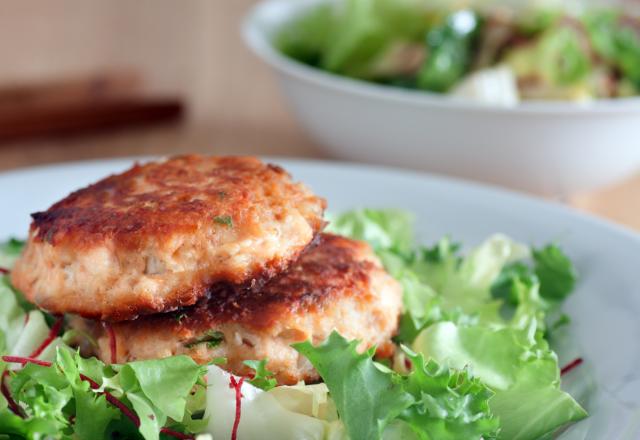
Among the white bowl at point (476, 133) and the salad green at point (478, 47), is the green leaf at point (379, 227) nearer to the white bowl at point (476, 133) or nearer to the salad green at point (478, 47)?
the white bowl at point (476, 133)

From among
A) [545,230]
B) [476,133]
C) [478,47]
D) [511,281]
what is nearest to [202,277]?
[511,281]

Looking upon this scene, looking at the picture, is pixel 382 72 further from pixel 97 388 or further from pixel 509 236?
pixel 97 388

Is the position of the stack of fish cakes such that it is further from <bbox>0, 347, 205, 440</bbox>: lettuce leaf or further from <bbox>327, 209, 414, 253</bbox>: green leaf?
<bbox>327, 209, 414, 253</bbox>: green leaf

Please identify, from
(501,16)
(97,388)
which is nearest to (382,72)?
(501,16)

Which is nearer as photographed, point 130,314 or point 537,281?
point 130,314

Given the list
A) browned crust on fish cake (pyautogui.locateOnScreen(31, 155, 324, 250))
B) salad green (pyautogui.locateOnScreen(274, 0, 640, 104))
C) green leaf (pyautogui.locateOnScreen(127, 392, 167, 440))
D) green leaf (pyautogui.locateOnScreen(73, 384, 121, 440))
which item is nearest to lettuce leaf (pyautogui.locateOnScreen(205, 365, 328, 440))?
green leaf (pyautogui.locateOnScreen(127, 392, 167, 440))

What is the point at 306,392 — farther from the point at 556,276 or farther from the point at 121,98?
the point at 121,98
